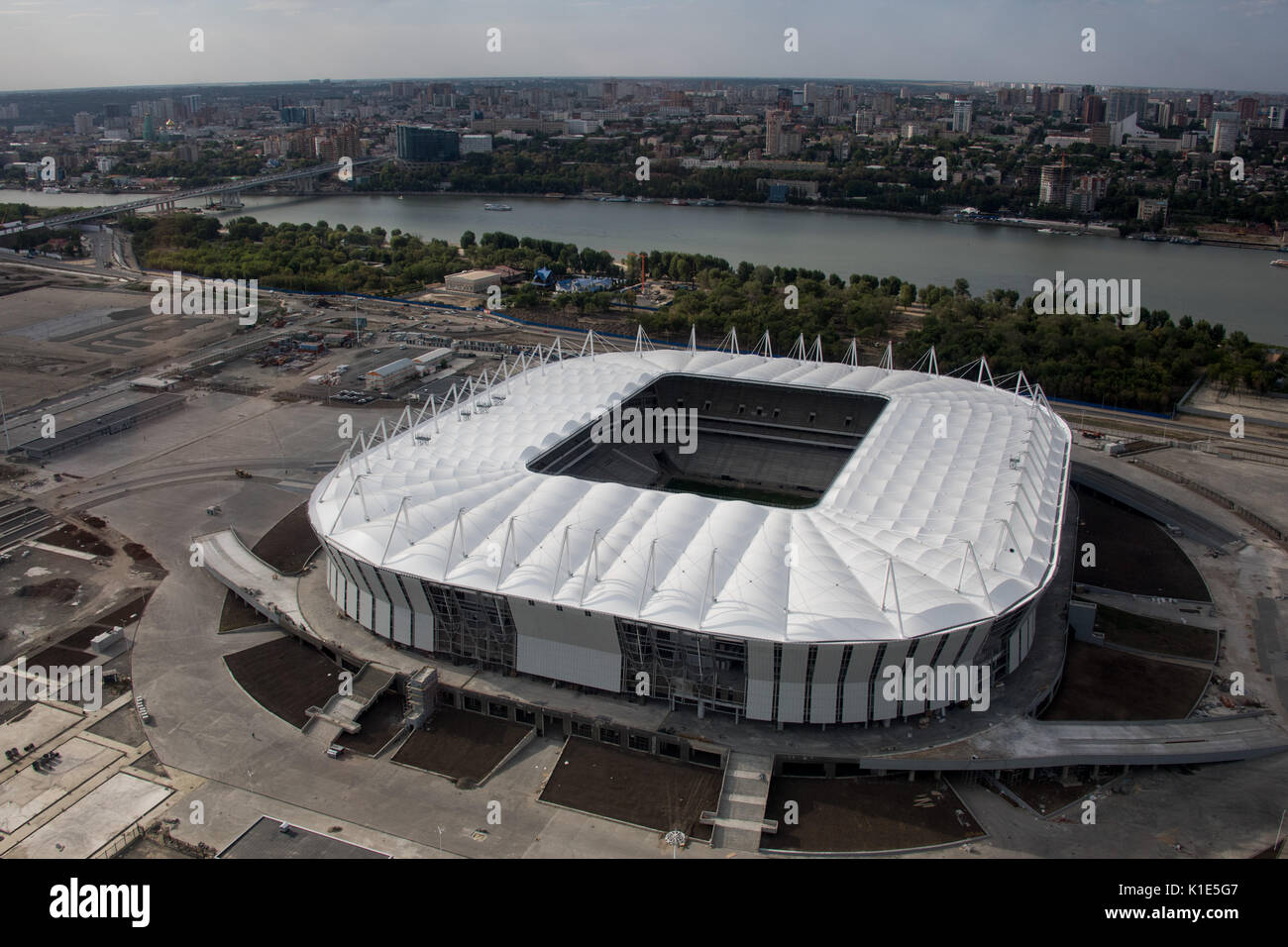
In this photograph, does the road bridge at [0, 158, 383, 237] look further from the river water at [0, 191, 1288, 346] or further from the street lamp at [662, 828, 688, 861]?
the street lamp at [662, 828, 688, 861]

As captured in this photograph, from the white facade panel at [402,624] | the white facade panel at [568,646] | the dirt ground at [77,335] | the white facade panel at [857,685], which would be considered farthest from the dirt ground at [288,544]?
the dirt ground at [77,335]

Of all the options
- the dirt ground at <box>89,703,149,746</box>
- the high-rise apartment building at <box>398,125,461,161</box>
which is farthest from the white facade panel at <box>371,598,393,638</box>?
the high-rise apartment building at <box>398,125,461,161</box>

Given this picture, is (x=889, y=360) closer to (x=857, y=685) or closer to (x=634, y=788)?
(x=857, y=685)

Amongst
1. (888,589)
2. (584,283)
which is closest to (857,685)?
(888,589)

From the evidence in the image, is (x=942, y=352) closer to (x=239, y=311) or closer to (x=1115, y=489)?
(x=1115, y=489)

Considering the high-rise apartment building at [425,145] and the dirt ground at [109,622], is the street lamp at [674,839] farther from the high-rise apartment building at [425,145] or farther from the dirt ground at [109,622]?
the high-rise apartment building at [425,145]

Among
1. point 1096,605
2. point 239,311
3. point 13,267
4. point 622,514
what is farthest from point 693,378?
point 13,267
